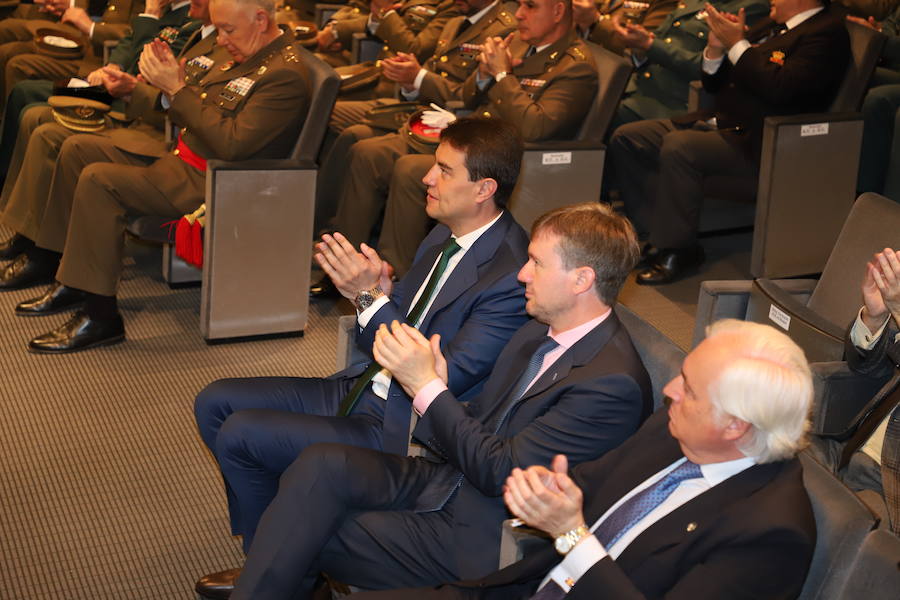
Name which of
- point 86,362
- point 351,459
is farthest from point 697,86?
point 351,459

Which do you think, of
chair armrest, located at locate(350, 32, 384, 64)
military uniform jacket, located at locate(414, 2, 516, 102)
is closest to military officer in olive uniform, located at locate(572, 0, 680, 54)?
military uniform jacket, located at locate(414, 2, 516, 102)

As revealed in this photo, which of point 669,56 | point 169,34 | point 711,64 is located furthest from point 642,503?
point 169,34

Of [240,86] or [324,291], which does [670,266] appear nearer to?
[324,291]

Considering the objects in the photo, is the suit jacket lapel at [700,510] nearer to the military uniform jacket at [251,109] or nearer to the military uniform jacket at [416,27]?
the military uniform jacket at [251,109]

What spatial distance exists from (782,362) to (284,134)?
2620 millimetres

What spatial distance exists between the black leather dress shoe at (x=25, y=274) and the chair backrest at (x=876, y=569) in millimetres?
3611

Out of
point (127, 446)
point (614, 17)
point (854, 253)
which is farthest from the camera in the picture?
point (614, 17)

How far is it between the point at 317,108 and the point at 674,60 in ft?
6.42

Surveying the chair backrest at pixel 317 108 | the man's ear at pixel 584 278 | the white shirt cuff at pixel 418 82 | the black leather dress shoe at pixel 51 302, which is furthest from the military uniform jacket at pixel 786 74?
the black leather dress shoe at pixel 51 302

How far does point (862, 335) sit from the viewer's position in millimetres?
2568

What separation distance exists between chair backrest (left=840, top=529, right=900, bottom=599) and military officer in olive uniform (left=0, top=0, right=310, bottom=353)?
2.79 meters

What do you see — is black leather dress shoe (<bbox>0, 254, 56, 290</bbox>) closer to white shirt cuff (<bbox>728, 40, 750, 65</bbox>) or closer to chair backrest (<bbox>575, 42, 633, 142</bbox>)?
chair backrest (<bbox>575, 42, 633, 142</bbox>)

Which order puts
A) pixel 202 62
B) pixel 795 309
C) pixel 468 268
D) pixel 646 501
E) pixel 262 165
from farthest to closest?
1. pixel 202 62
2. pixel 262 165
3. pixel 795 309
4. pixel 468 268
5. pixel 646 501

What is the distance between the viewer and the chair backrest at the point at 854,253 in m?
2.89
